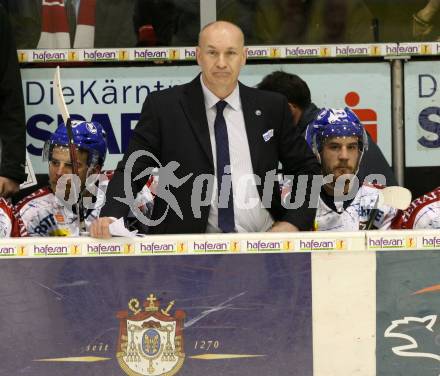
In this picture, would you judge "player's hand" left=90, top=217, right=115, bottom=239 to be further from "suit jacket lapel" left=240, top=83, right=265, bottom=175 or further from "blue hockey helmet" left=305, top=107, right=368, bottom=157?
"blue hockey helmet" left=305, top=107, right=368, bottom=157

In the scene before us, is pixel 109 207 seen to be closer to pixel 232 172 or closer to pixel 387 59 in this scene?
pixel 232 172

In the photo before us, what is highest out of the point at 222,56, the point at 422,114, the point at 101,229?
the point at 422,114

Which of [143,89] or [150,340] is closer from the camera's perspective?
[150,340]

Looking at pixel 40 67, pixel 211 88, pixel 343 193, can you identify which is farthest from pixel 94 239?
pixel 40 67

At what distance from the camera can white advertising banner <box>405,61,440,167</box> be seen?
7215 mm

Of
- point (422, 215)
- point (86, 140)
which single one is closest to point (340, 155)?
point (422, 215)

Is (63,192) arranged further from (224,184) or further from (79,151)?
(224,184)

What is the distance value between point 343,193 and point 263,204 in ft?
2.20

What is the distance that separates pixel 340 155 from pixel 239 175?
81 cm

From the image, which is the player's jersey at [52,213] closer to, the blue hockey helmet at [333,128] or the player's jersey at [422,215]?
the blue hockey helmet at [333,128]

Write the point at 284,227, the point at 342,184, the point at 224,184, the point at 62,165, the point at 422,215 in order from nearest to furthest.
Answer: the point at 284,227 < the point at 224,184 < the point at 422,215 < the point at 342,184 < the point at 62,165

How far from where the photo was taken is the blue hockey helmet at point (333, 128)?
5.58m

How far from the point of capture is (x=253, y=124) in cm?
495

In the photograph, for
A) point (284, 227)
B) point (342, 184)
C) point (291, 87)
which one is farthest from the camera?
point (291, 87)
